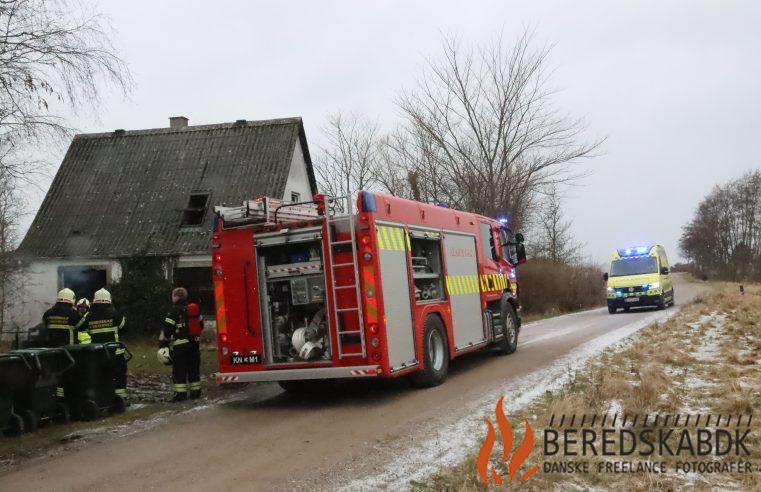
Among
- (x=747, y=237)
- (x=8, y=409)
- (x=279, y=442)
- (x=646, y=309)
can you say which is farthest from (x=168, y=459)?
(x=747, y=237)

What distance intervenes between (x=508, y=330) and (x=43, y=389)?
26.3 feet

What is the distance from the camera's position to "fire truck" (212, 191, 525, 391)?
795 centimetres

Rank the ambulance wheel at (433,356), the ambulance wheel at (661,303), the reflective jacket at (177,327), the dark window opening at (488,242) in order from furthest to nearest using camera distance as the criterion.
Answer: the ambulance wheel at (661,303), the dark window opening at (488,242), the reflective jacket at (177,327), the ambulance wheel at (433,356)

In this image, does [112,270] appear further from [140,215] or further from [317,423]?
[317,423]

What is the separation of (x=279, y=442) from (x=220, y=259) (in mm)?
3082

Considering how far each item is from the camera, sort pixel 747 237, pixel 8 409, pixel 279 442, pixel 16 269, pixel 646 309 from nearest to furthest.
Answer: pixel 279 442 < pixel 8 409 < pixel 16 269 < pixel 646 309 < pixel 747 237

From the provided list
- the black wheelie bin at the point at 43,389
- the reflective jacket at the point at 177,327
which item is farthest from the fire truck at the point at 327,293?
the black wheelie bin at the point at 43,389

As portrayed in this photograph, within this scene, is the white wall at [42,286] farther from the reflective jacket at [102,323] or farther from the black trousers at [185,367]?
the black trousers at [185,367]

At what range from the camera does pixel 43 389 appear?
758 cm

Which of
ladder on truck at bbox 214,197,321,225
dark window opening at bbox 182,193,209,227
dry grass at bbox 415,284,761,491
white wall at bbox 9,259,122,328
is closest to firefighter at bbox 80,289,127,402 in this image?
ladder on truck at bbox 214,197,321,225

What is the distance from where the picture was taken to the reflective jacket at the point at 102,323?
29.5 ft

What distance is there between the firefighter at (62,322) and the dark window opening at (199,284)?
11504 millimetres

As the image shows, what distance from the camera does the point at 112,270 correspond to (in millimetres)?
20891

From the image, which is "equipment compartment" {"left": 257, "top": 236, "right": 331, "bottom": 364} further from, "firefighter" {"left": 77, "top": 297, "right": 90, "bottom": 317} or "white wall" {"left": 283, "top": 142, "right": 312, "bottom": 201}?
"white wall" {"left": 283, "top": 142, "right": 312, "bottom": 201}
